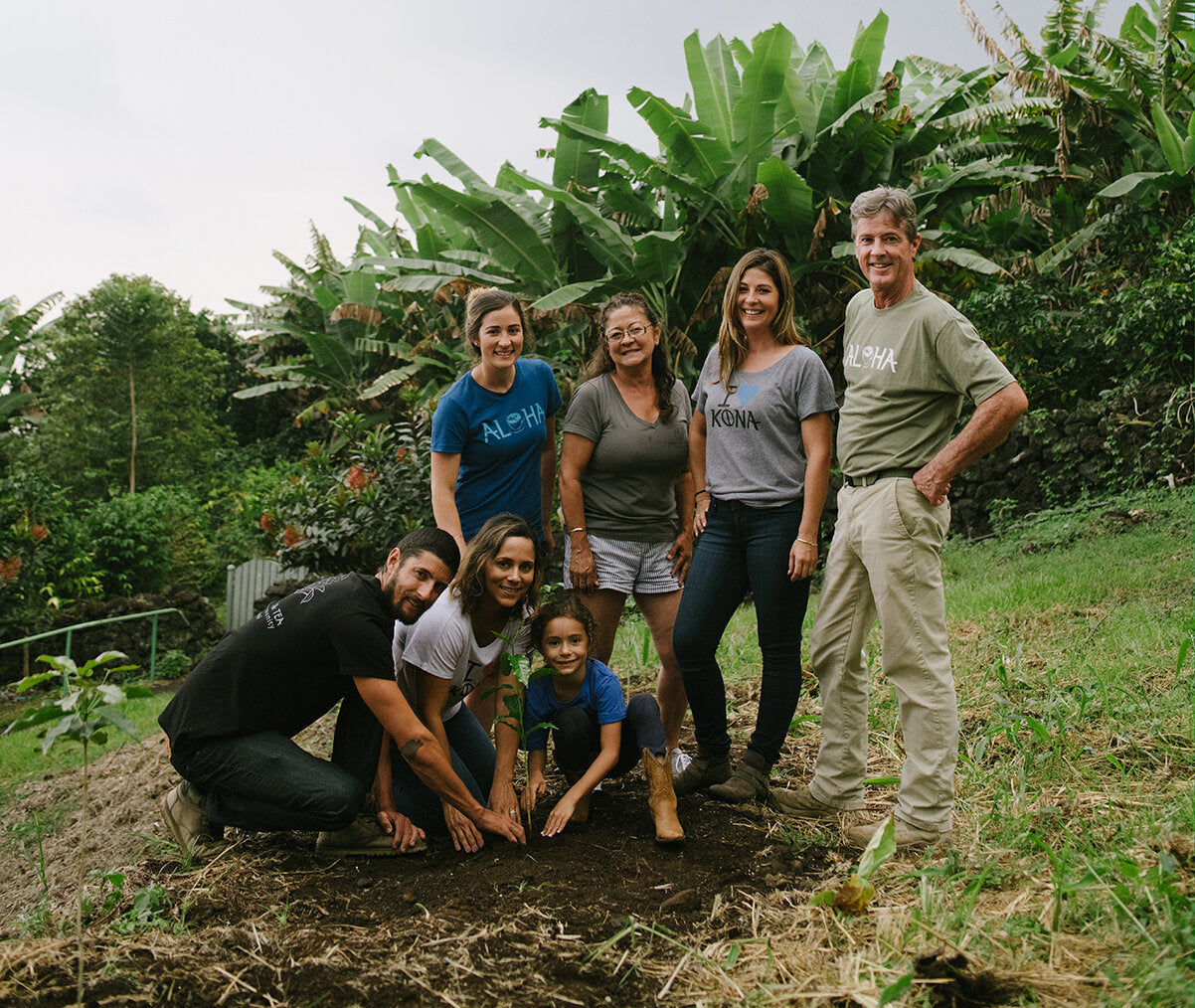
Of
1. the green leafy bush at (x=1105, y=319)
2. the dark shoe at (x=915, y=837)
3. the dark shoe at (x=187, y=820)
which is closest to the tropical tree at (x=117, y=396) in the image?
the green leafy bush at (x=1105, y=319)

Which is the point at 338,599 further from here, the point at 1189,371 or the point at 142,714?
the point at 1189,371

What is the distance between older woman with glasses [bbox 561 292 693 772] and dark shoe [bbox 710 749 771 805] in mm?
271

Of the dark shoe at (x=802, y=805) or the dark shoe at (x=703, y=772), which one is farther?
the dark shoe at (x=703, y=772)

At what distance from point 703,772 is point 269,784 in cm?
150

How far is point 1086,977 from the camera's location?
193 centimetres

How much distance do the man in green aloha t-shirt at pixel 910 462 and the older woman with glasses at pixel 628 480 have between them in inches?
31.2

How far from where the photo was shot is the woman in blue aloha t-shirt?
A: 3.38m

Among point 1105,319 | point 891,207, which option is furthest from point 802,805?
point 1105,319

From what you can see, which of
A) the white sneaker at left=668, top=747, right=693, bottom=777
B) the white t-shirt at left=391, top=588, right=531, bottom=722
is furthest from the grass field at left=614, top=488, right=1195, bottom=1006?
the white t-shirt at left=391, top=588, right=531, bottom=722

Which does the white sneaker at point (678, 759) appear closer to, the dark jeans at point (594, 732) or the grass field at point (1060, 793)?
the dark jeans at point (594, 732)

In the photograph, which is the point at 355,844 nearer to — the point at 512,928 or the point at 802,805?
the point at 512,928

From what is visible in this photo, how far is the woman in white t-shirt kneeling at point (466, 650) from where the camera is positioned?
10.1ft

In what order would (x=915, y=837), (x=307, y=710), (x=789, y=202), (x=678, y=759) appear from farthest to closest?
1. (x=789, y=202)
2. (x=678, y=759)
3. (x=307, y=710)
4. (x=915, y=837)

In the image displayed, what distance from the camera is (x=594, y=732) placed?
131 inches
